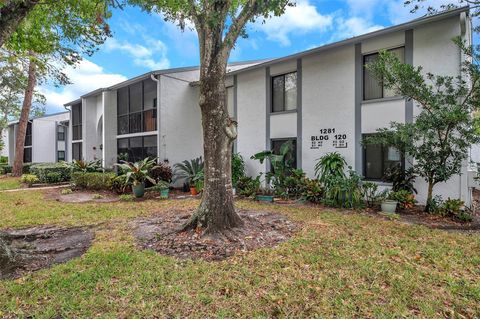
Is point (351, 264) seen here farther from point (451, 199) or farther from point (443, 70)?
point (443, 70)

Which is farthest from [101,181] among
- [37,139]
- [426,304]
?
[37,139]

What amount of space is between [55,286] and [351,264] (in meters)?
4.36

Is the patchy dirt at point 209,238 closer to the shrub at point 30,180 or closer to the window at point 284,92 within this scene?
the window at point 284,92

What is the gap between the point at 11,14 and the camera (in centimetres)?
439

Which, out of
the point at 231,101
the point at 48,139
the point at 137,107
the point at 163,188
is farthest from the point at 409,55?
the point at 48,139

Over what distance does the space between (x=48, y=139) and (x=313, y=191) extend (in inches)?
1139

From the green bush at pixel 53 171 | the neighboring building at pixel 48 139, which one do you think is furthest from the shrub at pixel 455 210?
the neighboring building at pixel 48 139

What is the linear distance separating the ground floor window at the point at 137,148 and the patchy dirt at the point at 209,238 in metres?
7.81

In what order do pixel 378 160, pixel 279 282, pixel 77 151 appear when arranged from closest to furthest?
pixel 279 282 → pixel 378 160 → pixel 77 151

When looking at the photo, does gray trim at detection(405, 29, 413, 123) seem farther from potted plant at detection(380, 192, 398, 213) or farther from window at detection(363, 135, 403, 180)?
potted plant at detection(380, 192, 398, 213)

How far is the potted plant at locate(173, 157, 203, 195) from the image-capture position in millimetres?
12227

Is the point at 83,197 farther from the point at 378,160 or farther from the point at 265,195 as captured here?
the point at 378,160

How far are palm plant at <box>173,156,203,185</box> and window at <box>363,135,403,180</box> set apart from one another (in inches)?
275

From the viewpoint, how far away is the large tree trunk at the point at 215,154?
5.70m
